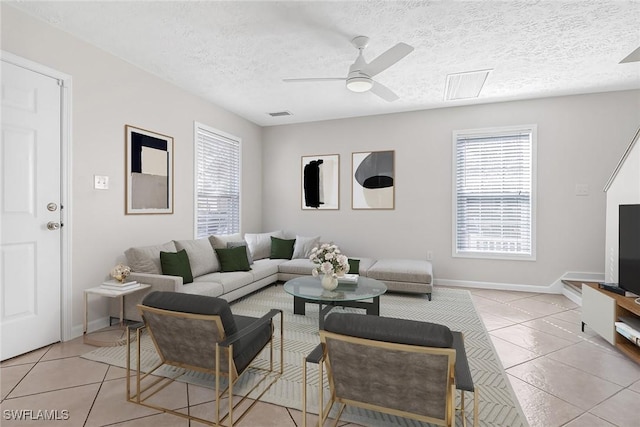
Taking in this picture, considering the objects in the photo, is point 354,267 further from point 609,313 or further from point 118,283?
point 118,283

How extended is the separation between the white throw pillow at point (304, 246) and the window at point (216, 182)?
1142 mm

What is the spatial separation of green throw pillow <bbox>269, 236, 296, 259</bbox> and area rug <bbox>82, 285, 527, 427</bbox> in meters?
0.88

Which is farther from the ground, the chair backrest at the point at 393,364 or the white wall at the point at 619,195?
the white wall at the point at 619,195

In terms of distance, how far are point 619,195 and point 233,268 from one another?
14.8 ft

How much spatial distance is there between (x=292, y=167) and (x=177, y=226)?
8.41 ft

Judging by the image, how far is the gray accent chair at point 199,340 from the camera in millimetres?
1816

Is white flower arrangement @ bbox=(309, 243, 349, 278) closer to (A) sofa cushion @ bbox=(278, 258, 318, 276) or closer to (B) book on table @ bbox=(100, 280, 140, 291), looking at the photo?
(A) sofa cushion @ bbox=(278, 258, 318, 276)

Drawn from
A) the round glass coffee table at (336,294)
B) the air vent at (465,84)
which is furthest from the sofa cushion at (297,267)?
the air vent at (465,84)

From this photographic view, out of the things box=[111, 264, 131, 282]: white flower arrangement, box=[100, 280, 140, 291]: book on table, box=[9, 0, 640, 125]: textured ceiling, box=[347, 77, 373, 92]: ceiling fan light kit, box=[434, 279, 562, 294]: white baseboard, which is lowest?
box=[434, 279, 562, 294]: white baseboard

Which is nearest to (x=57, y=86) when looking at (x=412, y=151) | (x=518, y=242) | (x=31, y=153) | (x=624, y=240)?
(x=31, y=153)

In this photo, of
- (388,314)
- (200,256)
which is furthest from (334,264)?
(200,256)

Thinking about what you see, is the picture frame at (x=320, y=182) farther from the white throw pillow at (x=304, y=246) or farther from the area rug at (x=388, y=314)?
the area rug at (x=388, y=314)

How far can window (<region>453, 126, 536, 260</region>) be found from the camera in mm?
4938

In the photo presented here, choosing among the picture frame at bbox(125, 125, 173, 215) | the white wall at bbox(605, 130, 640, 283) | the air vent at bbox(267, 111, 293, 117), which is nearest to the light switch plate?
the picture frame at bbox(125, 125, 173, 215)
